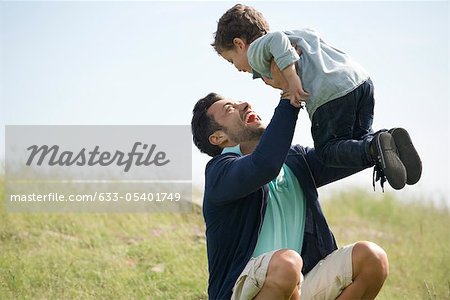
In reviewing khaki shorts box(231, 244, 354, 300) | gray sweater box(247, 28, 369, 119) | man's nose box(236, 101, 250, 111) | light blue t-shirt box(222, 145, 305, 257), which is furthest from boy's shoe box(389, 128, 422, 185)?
man's nose box(236, 101, 250, 111)

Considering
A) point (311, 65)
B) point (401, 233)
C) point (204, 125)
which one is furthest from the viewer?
point (401, 233)

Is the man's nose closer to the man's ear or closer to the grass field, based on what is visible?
the man's ear

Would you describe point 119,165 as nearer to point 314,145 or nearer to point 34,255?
point 34,255

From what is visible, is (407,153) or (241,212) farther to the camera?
(241,212)

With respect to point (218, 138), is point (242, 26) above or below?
above

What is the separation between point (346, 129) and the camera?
4348 millimetres

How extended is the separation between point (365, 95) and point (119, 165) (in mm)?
4742

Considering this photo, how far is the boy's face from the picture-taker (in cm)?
461

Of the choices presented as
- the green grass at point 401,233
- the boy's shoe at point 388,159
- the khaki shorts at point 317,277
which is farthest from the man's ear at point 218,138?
the green grass at point 401,233

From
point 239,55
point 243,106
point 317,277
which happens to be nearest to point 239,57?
point 239,55

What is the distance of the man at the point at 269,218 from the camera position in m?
4.05

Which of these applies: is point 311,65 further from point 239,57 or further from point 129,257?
point 129,257

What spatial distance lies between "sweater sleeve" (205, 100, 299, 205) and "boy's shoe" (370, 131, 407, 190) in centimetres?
41

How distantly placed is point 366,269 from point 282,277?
18.7 inches
